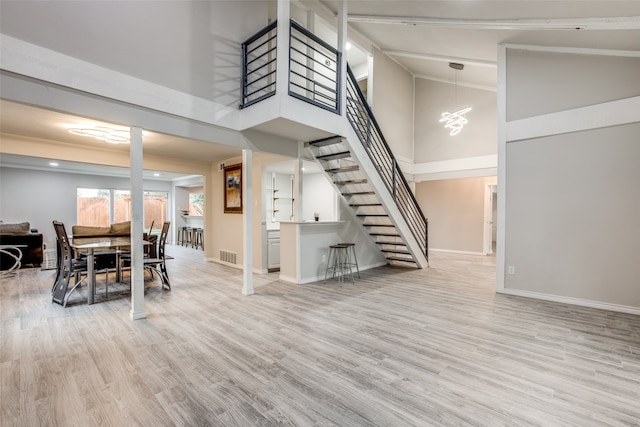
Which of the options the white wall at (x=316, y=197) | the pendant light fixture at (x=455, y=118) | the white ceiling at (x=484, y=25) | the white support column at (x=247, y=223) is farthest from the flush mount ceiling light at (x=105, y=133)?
the pendant light fixture at (x=455, y=118)

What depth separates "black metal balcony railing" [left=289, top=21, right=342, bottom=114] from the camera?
3884 millimetres

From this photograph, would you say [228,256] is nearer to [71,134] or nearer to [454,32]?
[71,134]

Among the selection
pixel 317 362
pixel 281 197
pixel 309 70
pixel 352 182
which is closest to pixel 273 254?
pixel 281 197

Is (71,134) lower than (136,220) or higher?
higher

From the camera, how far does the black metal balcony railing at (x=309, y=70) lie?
3.88 m

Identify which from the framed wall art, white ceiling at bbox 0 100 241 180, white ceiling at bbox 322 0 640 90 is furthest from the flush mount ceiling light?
white ceiling at bbox 322 0 640 90

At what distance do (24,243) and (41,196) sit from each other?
3.13 meters

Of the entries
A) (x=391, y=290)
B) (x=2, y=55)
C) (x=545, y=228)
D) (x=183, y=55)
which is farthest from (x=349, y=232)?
(x=2, y=55)

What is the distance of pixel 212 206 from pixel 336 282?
13.3 feet

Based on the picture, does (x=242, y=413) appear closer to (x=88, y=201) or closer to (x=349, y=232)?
(x=349, y=232)

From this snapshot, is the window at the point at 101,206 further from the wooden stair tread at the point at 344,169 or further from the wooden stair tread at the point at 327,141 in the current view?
the wooden stair tread at the point at 327,141

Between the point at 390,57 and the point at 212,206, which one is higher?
the point at 390,57

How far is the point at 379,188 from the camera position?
5219 mm

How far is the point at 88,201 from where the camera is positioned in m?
10.0
